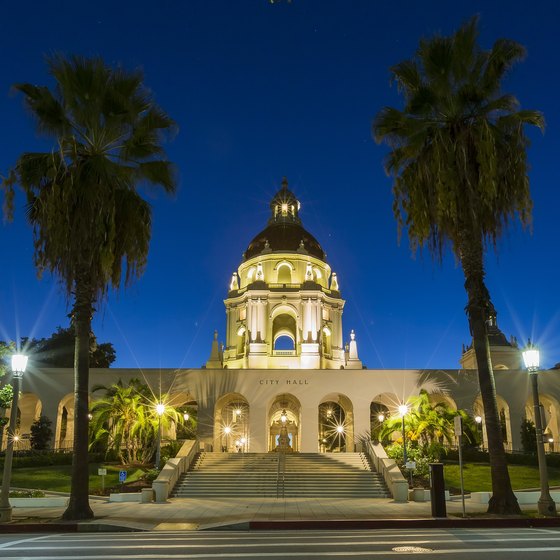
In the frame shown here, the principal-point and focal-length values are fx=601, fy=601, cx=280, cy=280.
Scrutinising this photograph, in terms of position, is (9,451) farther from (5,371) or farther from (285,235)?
(285,235)

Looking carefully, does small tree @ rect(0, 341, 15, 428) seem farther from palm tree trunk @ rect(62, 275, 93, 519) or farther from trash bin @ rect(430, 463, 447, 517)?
trash bin @ rect(430, 463, 447, 517)

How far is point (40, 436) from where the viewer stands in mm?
44219

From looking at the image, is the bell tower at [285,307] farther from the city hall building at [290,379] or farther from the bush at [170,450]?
the bush at [170,450]

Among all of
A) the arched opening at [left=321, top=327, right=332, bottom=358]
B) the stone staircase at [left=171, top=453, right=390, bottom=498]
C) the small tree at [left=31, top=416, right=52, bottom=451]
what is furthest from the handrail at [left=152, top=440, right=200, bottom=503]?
the arched opening at [left=321, top=327, right=332, bottom=358]

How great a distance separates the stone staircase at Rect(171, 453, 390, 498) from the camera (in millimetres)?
28156

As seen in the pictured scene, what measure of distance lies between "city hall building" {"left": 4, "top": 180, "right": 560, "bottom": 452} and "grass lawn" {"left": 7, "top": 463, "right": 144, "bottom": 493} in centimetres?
1009

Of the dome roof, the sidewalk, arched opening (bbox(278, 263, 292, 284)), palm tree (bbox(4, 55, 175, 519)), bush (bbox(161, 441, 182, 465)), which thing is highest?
the dome roof

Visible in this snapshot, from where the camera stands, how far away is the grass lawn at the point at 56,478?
29.8m

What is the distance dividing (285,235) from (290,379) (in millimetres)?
23531

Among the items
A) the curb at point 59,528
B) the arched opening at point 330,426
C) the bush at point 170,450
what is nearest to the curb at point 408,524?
the curb at point 59,528

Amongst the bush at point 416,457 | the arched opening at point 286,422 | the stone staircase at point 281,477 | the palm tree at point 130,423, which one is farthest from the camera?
the arched opening at point 286,422

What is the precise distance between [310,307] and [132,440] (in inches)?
1146

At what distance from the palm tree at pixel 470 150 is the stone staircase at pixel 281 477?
12097 mm

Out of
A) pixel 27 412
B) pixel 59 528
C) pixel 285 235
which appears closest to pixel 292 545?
pixel 59 528
